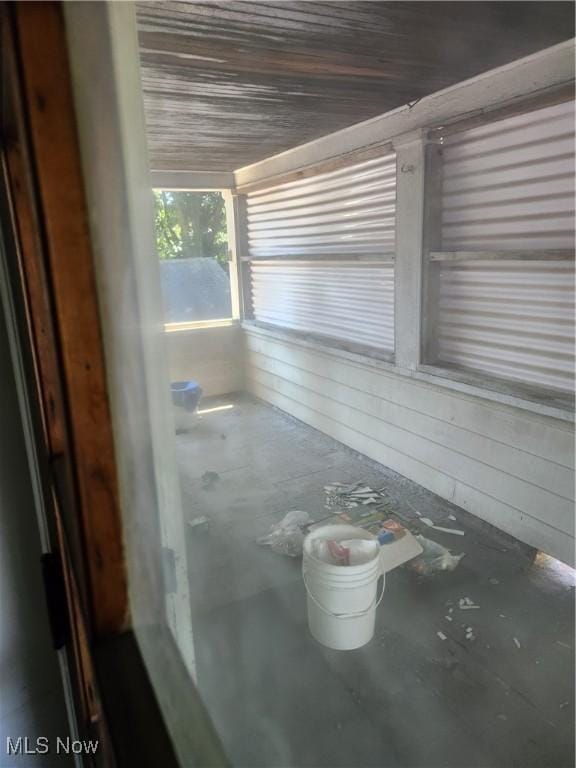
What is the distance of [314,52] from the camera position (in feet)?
6.62

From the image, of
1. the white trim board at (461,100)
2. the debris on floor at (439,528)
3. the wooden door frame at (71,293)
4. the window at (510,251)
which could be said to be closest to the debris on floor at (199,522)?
the debris on floor at (439,528)

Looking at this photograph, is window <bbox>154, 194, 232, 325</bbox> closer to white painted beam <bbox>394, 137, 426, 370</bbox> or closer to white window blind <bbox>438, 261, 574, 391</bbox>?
white window blind <bbox>438, 261, 574, 391</bbox>

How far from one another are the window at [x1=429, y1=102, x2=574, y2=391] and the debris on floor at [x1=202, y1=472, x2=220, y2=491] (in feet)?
5.68

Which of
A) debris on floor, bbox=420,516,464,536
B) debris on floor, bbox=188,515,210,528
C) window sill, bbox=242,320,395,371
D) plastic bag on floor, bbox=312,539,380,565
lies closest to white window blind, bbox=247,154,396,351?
window sill, bbox=242,320,395,371

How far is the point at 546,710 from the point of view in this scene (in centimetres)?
171

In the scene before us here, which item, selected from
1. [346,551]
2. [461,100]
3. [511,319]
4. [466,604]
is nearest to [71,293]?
[346,551]

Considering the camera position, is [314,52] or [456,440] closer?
[314,52]

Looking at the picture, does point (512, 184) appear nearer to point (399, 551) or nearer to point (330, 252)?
point (330, 252)

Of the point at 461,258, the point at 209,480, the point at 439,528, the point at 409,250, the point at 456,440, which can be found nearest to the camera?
the point at 461,258

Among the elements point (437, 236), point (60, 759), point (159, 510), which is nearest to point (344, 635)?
point (60, 759)

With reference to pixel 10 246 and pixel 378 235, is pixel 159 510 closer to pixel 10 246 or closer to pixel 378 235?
pixel 10 246

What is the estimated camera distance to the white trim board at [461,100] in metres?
2.12

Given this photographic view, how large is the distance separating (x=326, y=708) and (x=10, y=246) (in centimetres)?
175

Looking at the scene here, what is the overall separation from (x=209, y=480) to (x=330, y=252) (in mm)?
2090
